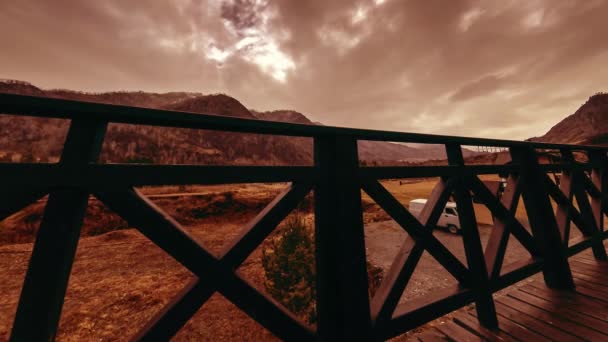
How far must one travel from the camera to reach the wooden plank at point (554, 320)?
229cm

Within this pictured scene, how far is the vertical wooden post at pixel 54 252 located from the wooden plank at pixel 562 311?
14.5 feet

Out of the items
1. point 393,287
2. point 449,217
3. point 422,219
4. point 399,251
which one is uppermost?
point 422,219

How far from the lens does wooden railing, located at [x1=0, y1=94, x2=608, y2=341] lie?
1066mm

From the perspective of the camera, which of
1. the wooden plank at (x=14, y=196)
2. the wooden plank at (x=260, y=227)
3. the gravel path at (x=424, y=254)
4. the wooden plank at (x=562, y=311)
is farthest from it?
the gravel path at (x=424, y=254)

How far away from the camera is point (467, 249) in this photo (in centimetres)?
234

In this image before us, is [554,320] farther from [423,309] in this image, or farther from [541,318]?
[423,309]

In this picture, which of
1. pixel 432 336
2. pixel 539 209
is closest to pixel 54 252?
pixel 432 336

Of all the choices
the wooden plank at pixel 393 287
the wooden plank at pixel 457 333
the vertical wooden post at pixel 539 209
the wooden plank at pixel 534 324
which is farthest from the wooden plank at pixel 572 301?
the wooden plank at pixel 393 287

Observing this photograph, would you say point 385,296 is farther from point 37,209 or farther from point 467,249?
point 37,209

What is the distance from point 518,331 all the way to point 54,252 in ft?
12.6

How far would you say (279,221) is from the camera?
59.9 inches

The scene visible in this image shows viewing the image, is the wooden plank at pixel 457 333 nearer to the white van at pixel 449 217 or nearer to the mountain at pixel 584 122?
the white van at pixel 449 217

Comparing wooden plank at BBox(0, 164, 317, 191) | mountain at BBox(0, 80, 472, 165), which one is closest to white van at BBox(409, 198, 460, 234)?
wooden plank at BBox(0, 164, 317, 191)

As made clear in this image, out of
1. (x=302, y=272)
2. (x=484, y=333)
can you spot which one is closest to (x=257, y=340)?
(x=302, y=272)
